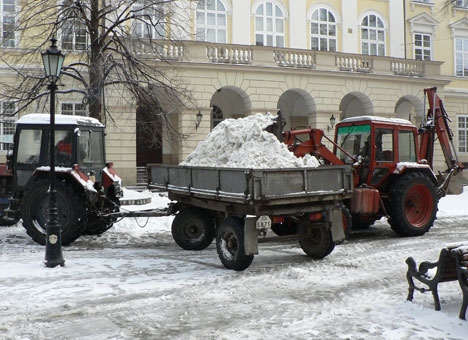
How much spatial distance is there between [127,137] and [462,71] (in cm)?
2203

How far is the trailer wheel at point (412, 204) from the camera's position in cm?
1129

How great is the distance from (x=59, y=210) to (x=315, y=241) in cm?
520

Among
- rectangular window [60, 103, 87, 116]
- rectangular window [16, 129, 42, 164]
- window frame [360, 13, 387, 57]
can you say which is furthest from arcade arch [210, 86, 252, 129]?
rectangular window [16, 129, 42, 164]

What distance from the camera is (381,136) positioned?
37.8 feet

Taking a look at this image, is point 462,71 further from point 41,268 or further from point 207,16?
point 41,268

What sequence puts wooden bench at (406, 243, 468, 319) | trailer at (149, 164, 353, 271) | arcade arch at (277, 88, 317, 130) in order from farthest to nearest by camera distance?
arcade arch at (277, 88, 317, 130) < trailer at (149, 164, 353, 271) < wooden bench at (406, 243, 468, 319)

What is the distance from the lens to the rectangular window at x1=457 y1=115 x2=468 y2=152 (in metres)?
31.0

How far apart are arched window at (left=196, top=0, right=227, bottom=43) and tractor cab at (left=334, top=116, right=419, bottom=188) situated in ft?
51.8

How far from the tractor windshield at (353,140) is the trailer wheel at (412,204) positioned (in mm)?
1073

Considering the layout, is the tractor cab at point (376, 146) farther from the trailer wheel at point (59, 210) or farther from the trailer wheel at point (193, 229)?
the trailer wheel at point (59, 210)

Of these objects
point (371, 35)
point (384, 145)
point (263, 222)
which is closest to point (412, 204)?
point (384, 145)

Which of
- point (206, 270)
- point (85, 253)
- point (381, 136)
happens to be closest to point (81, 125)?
point (85, 253)

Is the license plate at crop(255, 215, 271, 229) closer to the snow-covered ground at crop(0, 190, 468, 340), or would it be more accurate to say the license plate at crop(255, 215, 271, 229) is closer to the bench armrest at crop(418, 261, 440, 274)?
the snow-covered ground at crop(0, 190, 468, 340)

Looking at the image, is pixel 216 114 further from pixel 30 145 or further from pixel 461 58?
pixel 30 145
